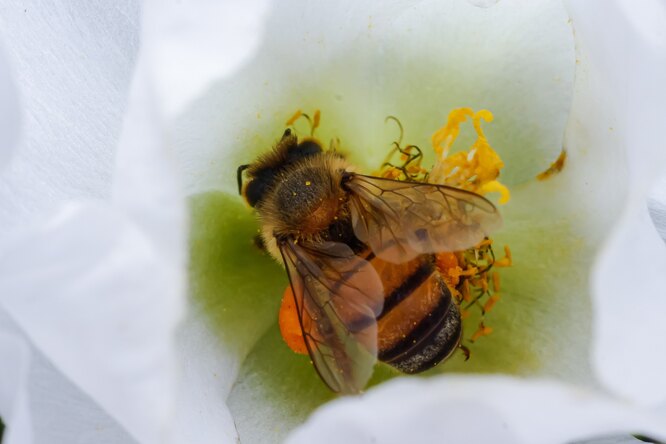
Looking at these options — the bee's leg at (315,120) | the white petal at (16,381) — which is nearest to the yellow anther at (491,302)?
the bee's leg at (315,120)

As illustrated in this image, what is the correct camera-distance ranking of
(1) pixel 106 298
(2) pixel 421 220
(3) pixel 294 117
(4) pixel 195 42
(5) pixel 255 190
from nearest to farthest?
(1) pixel 106 298 → (4) pixel 195 42 → (2) pixel 421 220 → (5) pixel 255 190 → (3) pixel 294 117

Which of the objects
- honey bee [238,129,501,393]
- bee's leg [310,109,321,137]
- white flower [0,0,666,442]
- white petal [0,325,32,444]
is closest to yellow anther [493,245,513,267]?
white flower [0,0,666,442]

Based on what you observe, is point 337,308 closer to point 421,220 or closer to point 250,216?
point 421,220

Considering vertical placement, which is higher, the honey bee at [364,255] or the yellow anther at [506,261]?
the honey bee at [364,255]

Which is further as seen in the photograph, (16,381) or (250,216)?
(250,216)

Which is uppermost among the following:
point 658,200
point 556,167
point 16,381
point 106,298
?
point 106,298

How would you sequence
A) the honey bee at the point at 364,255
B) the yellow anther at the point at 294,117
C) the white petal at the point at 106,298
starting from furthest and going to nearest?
1. the yellow anther at the point at 294,117
2. the honey bee at the point at 364,255
3. the white petal at the point at 106,298

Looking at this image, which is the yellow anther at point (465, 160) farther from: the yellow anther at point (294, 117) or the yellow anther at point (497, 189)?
the yellow anther at point (294, 117)

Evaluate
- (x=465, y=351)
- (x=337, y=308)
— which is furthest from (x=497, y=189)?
(x=337, y=308)

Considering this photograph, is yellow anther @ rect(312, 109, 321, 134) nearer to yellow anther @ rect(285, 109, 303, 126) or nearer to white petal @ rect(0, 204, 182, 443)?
yellow anther @ rect(285, 109, 303, 126)
